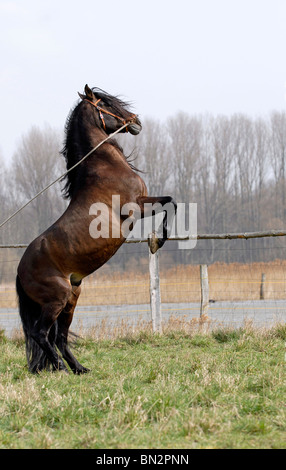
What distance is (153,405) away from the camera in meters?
3.65

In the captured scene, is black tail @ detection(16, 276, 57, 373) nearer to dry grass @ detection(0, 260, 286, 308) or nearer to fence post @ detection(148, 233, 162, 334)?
fence post @ detection(148, 233, 162, 334)

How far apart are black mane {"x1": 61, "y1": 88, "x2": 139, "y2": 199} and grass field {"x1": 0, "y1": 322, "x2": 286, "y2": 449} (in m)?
2.18

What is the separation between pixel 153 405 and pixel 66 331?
2.69 m

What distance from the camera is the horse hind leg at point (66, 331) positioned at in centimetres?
591

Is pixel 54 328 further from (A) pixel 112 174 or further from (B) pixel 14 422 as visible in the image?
(B) pixel 14 422

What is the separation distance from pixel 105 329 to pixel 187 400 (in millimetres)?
4892

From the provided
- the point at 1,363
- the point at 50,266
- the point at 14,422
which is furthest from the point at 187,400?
the point at 1,363

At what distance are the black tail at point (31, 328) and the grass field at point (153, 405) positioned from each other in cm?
18

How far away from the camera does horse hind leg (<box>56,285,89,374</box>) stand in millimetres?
5909

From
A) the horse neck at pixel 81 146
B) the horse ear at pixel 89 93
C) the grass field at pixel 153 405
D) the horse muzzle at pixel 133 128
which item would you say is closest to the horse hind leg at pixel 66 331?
the grass field at pixel 153 405

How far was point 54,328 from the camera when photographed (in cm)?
598

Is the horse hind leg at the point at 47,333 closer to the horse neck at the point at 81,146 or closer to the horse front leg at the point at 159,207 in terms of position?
the horse neck at the point at 81,146

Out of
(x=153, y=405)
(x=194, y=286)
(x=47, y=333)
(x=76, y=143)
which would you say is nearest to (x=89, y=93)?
(x=76, y=143)

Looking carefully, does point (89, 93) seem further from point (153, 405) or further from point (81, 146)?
point (153, 405)
